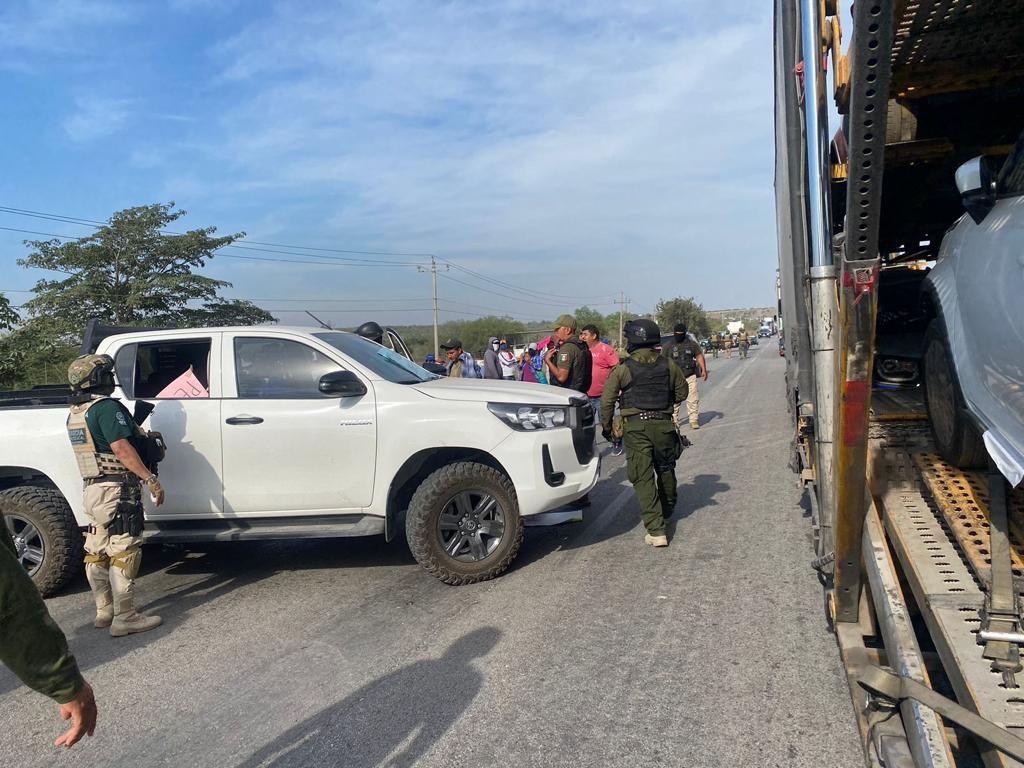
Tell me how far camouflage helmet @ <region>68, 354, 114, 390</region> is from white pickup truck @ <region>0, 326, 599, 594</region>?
0.73 metres

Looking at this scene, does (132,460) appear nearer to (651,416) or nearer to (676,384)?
(651,416)

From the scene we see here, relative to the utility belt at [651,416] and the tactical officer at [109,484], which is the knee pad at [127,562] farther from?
the utility belt at [651,416]

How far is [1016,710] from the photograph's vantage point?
1952 millimetres

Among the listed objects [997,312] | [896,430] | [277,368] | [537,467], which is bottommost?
[537,467]

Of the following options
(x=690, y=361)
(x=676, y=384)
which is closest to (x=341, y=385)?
(x=676, y=384)

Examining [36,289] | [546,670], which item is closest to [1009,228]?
[546,670]

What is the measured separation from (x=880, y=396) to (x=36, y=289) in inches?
1127

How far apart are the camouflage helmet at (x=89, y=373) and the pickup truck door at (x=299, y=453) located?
2.74ft

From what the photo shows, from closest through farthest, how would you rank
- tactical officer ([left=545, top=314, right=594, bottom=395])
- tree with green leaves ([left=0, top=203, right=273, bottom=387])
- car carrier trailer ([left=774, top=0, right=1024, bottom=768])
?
car carrier trailer ([left=774, top=0, right=1024, bottom=768]) < tactical officer ([left=545, top=314, right=594, bottom=395]) < tree with green leaves ([left=0, top=203, right=273, bottom=387])

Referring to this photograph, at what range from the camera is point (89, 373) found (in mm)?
4469

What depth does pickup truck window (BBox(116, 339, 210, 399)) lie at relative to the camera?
5395mm

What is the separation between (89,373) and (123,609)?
1462 millimetres

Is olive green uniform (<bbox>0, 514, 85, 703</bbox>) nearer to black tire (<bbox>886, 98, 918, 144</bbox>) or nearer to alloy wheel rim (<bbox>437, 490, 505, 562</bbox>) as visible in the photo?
alloy wheel rim (<bbox>437, 490, 505, 562</bbox>)

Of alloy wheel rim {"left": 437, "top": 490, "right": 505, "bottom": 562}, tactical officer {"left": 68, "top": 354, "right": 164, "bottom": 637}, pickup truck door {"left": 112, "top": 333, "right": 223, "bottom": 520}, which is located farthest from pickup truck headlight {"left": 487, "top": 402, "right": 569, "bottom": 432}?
tactical officer {"left": 68, "top": 354, "right": 164, "bottom": 637}
